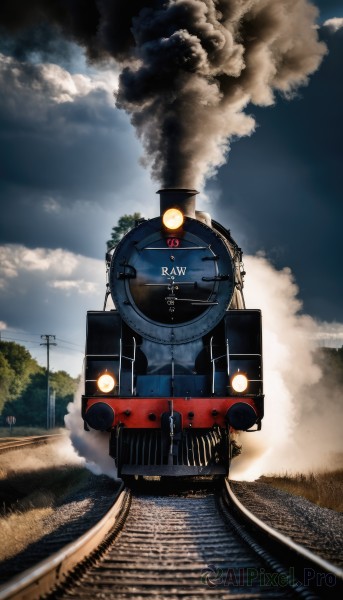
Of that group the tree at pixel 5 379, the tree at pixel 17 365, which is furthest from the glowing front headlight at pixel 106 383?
the tree at pixel 17 365

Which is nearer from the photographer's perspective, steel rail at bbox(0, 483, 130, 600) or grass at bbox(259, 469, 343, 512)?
steel rail at bbox(0, 483, 130, 600)

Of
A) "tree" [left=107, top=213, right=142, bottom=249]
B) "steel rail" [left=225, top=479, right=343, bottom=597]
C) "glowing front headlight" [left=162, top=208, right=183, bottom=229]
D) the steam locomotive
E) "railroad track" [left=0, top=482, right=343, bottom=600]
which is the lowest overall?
"railroad track" [left=0, top=482, right=343, bottom=600]

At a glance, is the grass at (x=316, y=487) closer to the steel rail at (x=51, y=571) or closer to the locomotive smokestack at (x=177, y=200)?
the locomotive smokestack at (x=177, y=200)

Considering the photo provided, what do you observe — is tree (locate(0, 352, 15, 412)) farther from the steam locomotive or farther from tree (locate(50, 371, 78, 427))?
the steam locomotive

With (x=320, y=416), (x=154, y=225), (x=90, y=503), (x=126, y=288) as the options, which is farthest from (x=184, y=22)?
(x=320, y=416)

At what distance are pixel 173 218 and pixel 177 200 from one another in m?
0.51

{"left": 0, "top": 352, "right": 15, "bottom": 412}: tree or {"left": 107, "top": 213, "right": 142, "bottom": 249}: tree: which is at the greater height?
{"left": 107, "top": 213, "right": 142, "bottom": 249}: tree

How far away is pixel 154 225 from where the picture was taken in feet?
30.1

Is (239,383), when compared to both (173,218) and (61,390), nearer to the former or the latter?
(173,218)

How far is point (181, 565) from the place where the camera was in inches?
179

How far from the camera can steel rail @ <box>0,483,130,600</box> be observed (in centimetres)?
326

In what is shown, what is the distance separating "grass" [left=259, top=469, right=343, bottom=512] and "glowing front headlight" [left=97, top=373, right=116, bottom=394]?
9.97 feet

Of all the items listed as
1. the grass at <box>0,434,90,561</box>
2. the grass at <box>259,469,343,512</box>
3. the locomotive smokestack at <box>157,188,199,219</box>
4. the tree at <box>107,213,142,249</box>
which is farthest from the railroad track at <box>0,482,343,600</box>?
the tree at <box>107,213,142,249</box>

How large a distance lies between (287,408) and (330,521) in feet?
18.9
